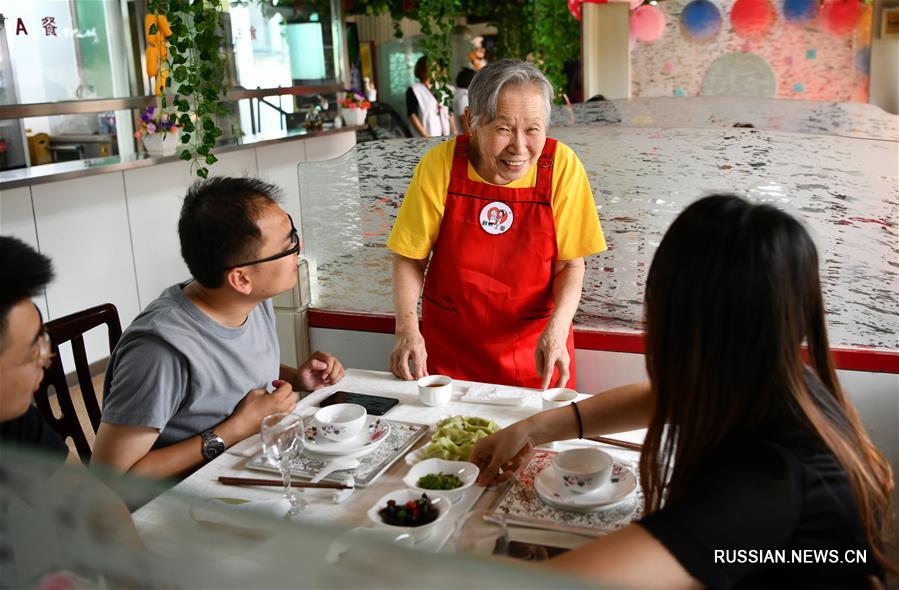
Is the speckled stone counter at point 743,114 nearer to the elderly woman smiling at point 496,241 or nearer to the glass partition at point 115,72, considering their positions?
the glass partition at point 115,72

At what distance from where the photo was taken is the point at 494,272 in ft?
7.73

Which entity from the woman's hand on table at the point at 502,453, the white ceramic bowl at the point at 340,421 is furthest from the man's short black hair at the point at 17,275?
the woman's hand on table at the point at 502,453

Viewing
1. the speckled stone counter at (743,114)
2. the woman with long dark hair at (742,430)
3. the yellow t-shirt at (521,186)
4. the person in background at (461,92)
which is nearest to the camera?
the woman with long dark hair at (742,430)

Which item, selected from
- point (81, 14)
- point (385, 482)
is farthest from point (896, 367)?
point (81, 14)

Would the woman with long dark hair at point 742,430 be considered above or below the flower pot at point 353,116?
below

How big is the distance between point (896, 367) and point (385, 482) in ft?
5.21

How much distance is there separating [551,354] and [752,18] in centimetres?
697

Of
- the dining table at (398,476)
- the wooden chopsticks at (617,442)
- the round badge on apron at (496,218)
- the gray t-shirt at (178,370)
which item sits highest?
the round badge on apron at (496,218)

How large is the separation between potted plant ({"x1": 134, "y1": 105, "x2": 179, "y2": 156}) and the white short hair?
2891 mm

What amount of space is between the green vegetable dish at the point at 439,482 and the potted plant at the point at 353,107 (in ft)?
17.7

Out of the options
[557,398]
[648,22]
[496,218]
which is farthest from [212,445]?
[648,22]

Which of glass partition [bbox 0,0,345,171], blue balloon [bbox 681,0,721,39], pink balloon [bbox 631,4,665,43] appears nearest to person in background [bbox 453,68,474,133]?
glass partition [bbox 0,0,345,171]

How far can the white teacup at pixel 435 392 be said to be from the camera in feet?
→ 6.45

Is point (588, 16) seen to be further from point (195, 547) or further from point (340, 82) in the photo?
point (195, 547)
